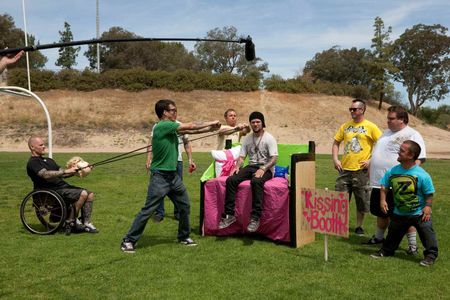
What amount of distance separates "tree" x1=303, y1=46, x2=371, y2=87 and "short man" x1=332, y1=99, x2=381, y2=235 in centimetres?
6068

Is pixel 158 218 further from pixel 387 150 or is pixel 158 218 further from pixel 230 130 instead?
pixel 387 150

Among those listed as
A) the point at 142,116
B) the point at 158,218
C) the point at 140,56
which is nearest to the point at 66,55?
the point at 140,56

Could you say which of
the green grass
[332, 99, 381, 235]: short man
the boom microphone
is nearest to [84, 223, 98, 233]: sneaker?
the green grass

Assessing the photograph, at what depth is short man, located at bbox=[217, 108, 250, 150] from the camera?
22.5ft

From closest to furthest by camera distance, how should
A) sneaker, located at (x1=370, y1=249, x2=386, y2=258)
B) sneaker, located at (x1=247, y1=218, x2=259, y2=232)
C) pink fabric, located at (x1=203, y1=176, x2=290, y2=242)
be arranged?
sneaker, located at (x1=370, y1=249, x2=386, y2=258) < sneaker, located at (x1=247, y1=218, x2=259, y2=232) < pink fabric, located at (x1=203, y1=176, x2=290, y2=242)

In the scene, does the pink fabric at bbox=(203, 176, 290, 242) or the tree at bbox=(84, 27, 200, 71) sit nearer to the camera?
the pink fabric at bbox=(203, 176, 290, 242)

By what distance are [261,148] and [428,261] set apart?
8.31ft

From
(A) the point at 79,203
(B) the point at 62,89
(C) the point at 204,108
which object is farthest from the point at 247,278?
(B) the point at 62,89

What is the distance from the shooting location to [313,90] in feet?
161

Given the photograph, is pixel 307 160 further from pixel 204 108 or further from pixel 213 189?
pixel 204 108

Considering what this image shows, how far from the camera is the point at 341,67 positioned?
65.5m

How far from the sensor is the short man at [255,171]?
6.16 meters

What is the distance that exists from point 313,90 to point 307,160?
43.9m

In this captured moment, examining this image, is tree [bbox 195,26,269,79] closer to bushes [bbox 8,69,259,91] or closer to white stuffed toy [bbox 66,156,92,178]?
bushes [bbox 8,69,259,91]
